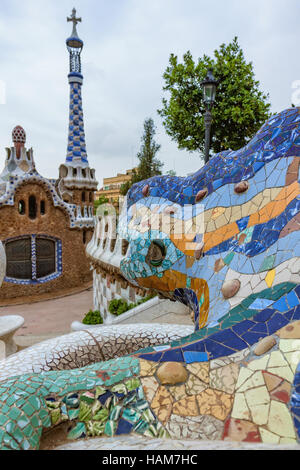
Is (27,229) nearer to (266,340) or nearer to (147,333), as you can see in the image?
(147,333)

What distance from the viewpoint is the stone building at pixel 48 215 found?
15.5 meters

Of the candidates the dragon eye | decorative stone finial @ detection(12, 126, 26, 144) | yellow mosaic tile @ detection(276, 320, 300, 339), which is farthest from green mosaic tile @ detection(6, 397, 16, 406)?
decorative stone finial @ detection(12, 126, 26, 144)

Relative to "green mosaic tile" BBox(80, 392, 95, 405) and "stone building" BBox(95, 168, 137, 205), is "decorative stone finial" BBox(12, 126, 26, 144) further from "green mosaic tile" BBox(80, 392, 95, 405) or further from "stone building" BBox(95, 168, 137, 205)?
"stone building" BBox(95, 168, 137, 205)

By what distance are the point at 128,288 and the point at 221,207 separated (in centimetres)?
539

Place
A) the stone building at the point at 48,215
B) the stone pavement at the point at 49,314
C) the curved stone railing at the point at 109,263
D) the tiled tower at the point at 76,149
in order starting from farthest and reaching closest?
the tiled tower at the point at 76,149, the stone building at the point at 48,215, the stone pavement at the point at 49,314, the curved stone railing at the point at 109,263

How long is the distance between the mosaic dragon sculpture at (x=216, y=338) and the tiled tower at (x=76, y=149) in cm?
1665

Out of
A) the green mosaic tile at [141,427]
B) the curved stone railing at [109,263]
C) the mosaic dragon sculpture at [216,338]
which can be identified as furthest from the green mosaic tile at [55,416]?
the curved stone railing at [109,263]

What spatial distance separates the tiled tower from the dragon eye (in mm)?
16516

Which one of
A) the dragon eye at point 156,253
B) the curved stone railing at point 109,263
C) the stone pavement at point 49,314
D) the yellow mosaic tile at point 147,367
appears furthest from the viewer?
the stone pavement at point 49,314

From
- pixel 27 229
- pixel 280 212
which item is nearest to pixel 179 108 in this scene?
pixel 27 229

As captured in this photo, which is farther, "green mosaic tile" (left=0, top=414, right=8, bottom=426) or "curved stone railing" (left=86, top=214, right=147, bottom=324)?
"curved stone railing" (left=86, top=214, right=147, bottom=324)

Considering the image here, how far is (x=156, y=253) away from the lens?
2504 millimetres

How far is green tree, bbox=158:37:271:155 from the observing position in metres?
11.1

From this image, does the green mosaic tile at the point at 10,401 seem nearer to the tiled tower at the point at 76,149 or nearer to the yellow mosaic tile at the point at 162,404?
the yellow mosaic tile at the point at 162,404
